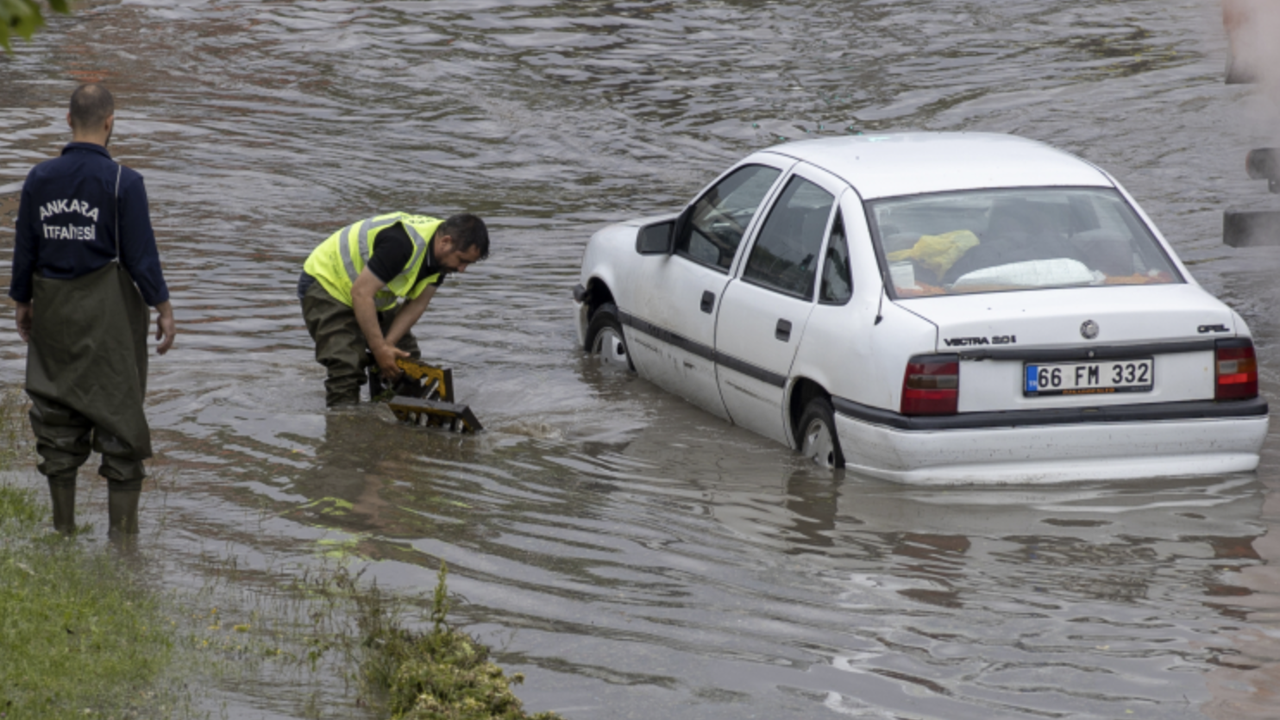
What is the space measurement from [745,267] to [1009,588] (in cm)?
271

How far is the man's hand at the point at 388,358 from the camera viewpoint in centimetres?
822

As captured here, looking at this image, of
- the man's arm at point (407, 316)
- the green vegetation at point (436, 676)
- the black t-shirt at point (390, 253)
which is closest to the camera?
the green vegetation at point (436, 676)

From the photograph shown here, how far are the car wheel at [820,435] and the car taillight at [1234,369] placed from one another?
1.63 meters

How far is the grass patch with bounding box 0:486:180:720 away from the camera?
165 inches

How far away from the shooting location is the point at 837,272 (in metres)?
→ 6.98

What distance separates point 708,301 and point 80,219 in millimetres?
3281

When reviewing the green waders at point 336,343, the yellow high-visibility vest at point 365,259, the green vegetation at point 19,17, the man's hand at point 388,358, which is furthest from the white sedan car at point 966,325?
the green vegetation at point 19,17

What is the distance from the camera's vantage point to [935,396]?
6320mm

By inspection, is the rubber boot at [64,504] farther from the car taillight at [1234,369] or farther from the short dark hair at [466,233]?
the car taillight at [1234,369]

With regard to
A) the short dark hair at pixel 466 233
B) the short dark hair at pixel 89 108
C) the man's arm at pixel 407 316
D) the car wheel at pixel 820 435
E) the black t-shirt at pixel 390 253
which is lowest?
the car wheel at pixel 820 435

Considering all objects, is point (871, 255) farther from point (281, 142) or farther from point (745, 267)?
point (281, 142)

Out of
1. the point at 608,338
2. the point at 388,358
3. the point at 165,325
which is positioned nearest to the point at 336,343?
the point at 388,358

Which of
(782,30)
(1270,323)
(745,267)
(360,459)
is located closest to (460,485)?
(360,459)

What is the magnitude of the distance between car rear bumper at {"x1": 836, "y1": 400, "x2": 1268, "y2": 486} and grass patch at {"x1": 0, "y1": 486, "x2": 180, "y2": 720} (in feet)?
10.1
